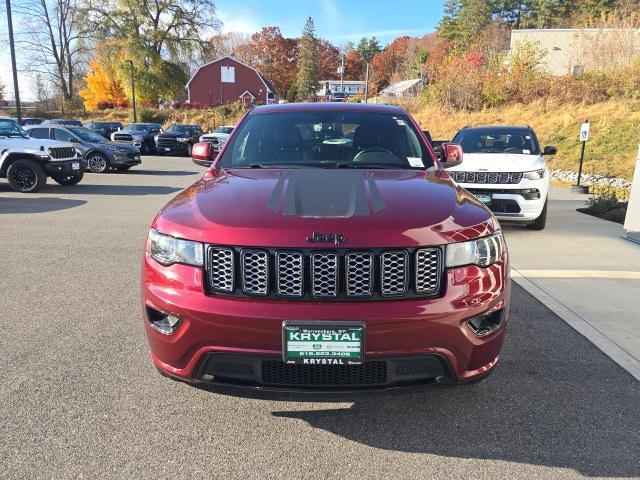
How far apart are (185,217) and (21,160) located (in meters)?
11.2

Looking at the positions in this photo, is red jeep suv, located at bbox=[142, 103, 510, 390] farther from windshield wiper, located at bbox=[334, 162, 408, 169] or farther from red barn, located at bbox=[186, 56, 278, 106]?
red barn, located at bbox=[186, 56, 278, 106]

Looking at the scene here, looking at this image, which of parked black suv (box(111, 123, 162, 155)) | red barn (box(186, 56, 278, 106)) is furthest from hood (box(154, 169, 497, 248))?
red barn (box(186, 56, 278, 106))

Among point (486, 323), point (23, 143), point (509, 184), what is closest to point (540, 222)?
point (509, 184)

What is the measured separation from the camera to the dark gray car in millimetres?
15875

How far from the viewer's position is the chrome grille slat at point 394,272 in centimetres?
223

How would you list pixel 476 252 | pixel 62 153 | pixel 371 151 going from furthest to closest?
pixel 62 153 → pixel 371 151 → pixel 476 252

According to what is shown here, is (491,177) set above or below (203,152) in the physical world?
below

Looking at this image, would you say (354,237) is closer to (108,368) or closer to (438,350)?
(438,350)

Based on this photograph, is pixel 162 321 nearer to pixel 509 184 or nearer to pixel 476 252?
pixel 476 252

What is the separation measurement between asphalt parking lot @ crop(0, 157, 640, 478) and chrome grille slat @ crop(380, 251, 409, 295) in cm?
49

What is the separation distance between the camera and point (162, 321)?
7.91 feet

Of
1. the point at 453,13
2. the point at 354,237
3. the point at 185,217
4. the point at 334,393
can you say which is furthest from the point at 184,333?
the point at 453,13

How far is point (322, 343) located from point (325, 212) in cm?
62

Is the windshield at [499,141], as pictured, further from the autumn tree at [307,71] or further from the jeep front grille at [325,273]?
the autumn tree at [307,71]
